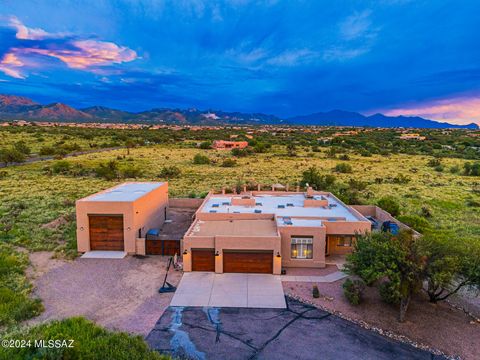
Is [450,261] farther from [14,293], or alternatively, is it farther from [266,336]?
[14,293]

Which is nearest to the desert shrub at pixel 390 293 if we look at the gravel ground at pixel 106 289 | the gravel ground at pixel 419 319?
the gravel ground at pixel 419 319

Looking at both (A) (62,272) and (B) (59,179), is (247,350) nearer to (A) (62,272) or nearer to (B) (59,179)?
(A) (62,272)

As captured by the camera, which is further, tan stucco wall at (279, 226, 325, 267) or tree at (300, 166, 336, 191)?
tree at (300, 166, 336, 191)

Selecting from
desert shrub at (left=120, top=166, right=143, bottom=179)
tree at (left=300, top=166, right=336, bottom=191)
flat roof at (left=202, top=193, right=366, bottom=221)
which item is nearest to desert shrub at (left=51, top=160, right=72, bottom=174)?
desert shrub at (left=120, top=166, right=143, bottom=179)

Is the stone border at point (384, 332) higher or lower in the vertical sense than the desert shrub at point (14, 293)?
lower

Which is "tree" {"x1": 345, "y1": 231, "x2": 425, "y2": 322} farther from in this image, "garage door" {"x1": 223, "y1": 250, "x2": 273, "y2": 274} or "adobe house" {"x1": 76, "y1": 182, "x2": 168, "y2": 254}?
"adobe house" {"x1": 76, "y1": 182, "x2": 168, "y2": 254}

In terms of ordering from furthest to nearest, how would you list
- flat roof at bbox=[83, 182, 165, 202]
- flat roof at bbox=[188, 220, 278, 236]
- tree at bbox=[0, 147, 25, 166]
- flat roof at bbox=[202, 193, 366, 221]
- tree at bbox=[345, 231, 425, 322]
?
tree at bbox=[0, 147, 25, 166], flat roof at bbox=[202, 193, 366, 221], flat roof at bbox=[83, 182, 165, 202], flat roof at bbox=[188, 220, 278, 236], tree at bbox=[345, 231, 425, 322]

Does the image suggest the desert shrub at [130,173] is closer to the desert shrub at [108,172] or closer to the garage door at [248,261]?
the desert shrub at [108,172]
